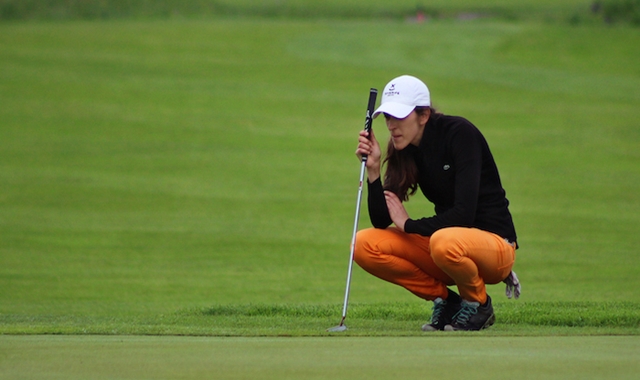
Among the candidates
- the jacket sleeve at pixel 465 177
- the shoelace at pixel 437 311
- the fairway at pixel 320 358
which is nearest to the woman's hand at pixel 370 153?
the jacket sleeve at pixel 465 177

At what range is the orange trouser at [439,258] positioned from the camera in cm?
473

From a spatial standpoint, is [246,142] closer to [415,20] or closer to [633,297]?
[633,297]

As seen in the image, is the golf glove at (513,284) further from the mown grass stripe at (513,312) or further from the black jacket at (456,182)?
the mown grass stripe at (513,312)

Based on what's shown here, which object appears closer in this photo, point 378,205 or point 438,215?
point 438,215

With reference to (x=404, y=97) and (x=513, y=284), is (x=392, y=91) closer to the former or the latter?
(x=404, y=97)

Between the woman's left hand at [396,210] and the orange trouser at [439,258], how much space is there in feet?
0.42

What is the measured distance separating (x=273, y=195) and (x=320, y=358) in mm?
7899

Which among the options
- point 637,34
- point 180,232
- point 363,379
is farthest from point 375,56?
point 363,379

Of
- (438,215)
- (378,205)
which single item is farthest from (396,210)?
(438,215)

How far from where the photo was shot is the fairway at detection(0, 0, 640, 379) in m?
4.02

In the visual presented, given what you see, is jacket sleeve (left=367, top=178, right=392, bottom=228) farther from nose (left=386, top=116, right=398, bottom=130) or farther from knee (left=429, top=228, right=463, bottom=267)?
knee (left=429, top=228, right=463, bottom=267)

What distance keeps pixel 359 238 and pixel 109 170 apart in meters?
8.07

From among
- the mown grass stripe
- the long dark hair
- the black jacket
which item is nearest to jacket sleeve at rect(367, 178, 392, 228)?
the black jacket

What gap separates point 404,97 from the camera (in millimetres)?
4883
